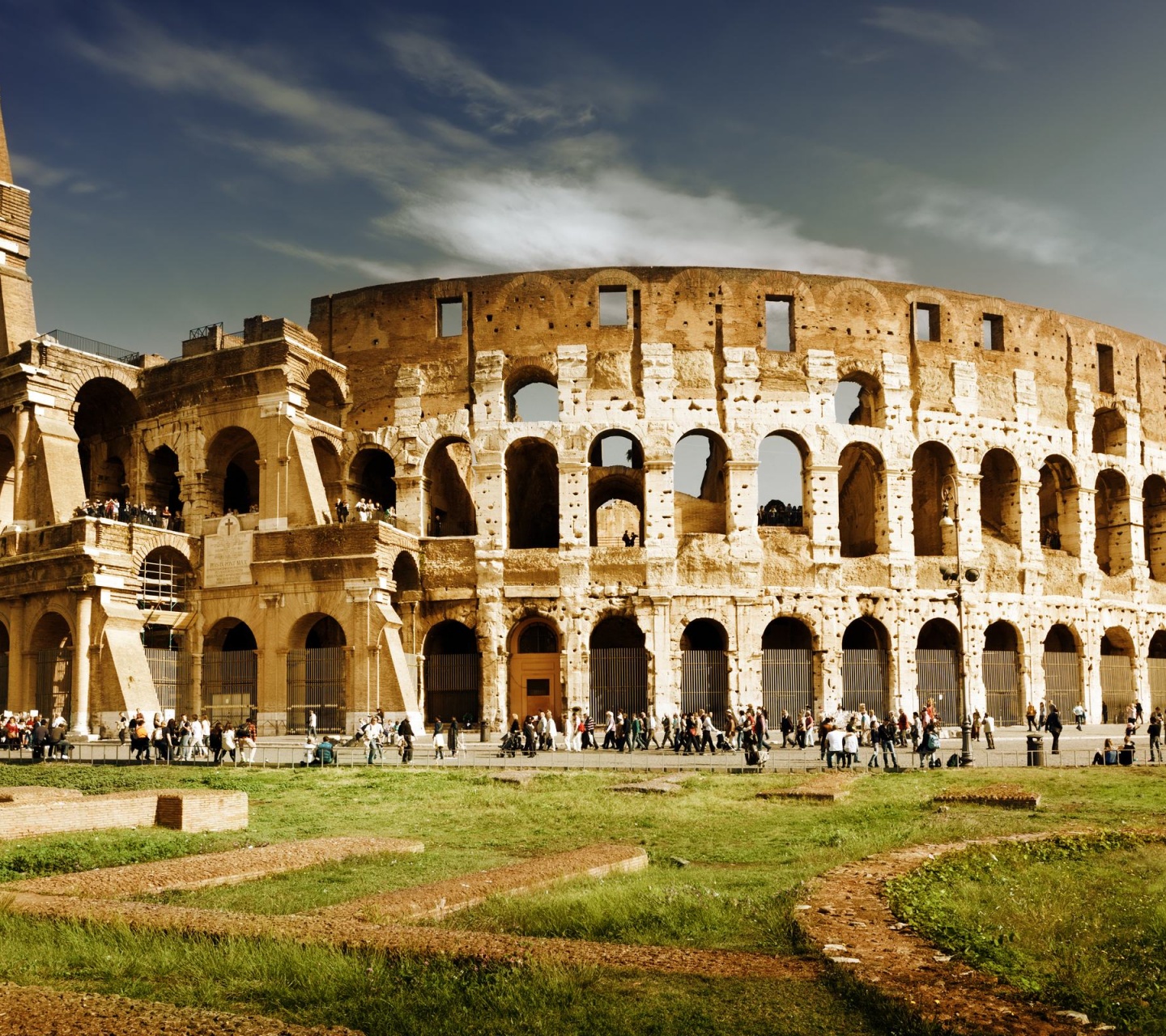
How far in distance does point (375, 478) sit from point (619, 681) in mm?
9370

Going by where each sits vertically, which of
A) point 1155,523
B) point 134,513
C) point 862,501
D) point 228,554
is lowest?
point 228,554

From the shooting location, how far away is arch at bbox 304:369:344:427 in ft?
103

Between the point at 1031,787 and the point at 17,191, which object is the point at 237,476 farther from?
the point at 1031,787

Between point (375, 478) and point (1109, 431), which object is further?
point (1109, 431)

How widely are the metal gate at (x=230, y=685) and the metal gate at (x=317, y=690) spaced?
1.05 metres

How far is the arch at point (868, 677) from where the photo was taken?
3030cm

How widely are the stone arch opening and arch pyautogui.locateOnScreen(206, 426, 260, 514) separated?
469cm

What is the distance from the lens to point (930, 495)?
33.9 meters

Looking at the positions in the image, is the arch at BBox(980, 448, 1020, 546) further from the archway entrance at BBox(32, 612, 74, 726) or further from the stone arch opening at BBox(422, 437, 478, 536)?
the archway entrance at BBox(32, 612, 74, 726)

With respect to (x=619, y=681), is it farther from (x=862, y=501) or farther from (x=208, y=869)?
(x=208, y=869)

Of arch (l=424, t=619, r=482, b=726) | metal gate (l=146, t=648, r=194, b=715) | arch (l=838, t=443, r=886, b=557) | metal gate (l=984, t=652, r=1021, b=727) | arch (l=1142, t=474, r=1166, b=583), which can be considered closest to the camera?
metal gate (l=146, t=648, r=194, b=715)

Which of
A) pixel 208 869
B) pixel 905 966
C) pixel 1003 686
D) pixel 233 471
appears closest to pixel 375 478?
pixel 233 471

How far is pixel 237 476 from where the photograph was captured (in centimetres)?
3453

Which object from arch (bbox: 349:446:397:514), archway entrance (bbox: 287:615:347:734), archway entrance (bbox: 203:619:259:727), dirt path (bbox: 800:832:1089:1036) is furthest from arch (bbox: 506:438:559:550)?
dirt path (bbox: 800:832:1089:1036)
